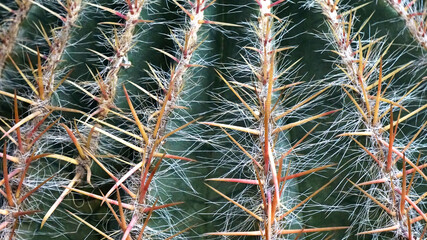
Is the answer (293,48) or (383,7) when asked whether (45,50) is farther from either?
(383,7)

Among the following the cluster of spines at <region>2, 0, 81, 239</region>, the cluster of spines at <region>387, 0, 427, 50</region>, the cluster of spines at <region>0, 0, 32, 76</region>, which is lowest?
the cluster of spines at <region>2, 0, 81, 239</region>

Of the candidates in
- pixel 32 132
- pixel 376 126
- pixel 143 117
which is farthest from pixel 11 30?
pixel 376 126

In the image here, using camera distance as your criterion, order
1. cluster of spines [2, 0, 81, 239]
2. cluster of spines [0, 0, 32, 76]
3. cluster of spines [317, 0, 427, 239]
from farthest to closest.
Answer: cluster of spines [0, 0, 32, 76], cluster of spines [2, 0, 81, 239], cluster of spines [317, 0, 427, 239]

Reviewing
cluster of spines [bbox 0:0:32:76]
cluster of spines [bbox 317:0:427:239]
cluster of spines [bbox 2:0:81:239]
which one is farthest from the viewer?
cluster of spines [bbox 0:0:32:76]

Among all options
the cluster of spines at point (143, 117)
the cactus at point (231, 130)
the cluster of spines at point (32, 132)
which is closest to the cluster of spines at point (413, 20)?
the cactus at point (231, 130)

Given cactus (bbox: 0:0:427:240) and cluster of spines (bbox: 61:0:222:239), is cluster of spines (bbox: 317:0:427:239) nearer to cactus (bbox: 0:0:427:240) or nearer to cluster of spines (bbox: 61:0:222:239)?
cactus (bbox: 0:0:427:240)

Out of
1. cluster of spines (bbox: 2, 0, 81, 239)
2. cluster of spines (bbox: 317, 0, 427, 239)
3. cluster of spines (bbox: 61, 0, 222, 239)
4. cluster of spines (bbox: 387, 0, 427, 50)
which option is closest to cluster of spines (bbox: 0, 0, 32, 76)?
cluster of spines (bbox: 2, 0, 81, 239)

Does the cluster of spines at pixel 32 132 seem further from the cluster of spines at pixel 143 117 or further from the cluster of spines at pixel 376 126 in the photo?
the cluster of spines at pixel 376 126

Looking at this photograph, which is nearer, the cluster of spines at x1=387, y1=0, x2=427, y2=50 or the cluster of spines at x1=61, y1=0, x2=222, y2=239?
the cluster of spines at x1=61, y1=0, x2=222, y2=239
